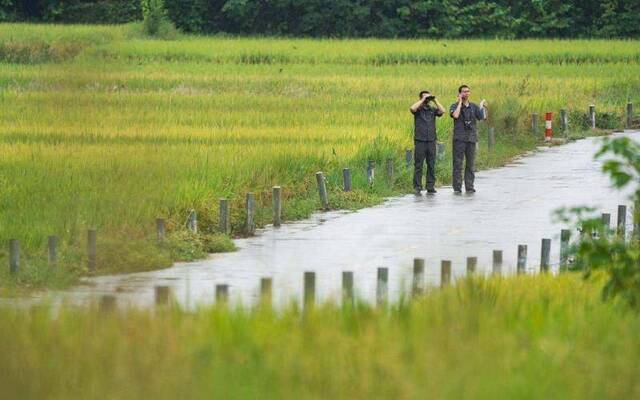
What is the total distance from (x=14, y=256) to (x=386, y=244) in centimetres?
548

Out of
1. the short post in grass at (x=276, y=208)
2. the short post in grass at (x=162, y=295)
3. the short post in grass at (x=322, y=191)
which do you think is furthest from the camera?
the short post in grass at (x=322, y=191)

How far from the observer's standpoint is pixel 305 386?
9172 millimetres

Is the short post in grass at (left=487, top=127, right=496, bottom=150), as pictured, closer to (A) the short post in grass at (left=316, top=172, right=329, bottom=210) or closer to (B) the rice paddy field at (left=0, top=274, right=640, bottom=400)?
(A) the short post in grass at (left=316, top=172, right=329, bottom=210)

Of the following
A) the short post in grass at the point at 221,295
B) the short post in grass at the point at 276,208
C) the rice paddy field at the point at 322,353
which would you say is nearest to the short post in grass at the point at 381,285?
the rice paddy field at the point at 322,353

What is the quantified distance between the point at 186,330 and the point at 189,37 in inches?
2440

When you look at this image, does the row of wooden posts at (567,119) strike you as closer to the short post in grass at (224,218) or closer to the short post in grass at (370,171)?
the short post in grass at (370,171)

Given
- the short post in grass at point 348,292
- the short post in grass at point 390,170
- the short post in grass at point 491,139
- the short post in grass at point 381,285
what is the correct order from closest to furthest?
the short post in grass at point 348,292 < the short post in grass at point 381,285 < the short post in grass at point 390,170 < the short post in grass at point 491,139

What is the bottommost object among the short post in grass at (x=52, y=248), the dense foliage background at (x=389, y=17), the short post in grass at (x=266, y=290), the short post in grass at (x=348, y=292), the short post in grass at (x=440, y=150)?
the dense foliage background at (x=389, y=17)

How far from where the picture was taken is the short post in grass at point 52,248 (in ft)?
53.0

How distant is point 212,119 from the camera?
34281 mm

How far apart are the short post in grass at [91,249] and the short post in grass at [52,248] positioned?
46cm

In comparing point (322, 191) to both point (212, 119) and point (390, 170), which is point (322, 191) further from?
point (212, 119)

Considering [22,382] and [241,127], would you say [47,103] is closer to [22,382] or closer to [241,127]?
[241,127]

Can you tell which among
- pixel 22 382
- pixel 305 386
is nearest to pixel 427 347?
pixel 305 386
